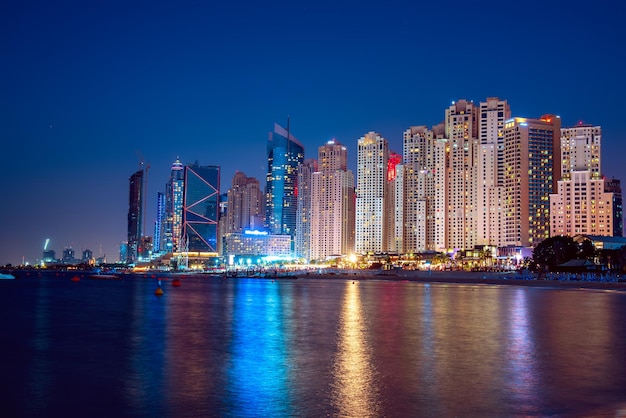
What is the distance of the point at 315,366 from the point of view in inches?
929

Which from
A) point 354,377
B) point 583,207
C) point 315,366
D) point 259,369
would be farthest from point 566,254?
point 354,377

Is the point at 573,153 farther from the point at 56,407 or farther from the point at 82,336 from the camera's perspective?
the point at 56,407

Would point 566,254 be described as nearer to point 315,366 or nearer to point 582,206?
point 582,206

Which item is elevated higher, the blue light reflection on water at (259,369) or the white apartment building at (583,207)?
the white apartment building at (583,207)

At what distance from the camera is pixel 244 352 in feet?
91.4

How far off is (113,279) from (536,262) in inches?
3866

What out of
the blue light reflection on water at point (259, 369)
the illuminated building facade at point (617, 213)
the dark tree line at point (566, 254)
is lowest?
the blue light reflection on water at point (259, 369)

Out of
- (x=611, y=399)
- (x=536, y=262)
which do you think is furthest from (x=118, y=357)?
(x=536, y=262)

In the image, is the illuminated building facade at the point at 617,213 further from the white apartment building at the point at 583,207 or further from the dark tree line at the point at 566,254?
the dark tree line at the point at 566,254

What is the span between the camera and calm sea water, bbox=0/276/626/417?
17172mm

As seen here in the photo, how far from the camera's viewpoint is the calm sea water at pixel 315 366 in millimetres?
17172

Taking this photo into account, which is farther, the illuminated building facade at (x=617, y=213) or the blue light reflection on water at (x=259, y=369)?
the illuminated building facade at (x=617, y=213)

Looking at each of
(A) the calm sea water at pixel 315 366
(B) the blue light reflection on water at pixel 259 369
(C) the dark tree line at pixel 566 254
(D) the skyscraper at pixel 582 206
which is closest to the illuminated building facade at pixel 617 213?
(D) the skyscraper at pixel 582 206

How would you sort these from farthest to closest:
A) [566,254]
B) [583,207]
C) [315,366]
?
1. [583,207]
2. [566,254]
3. [315,366]
